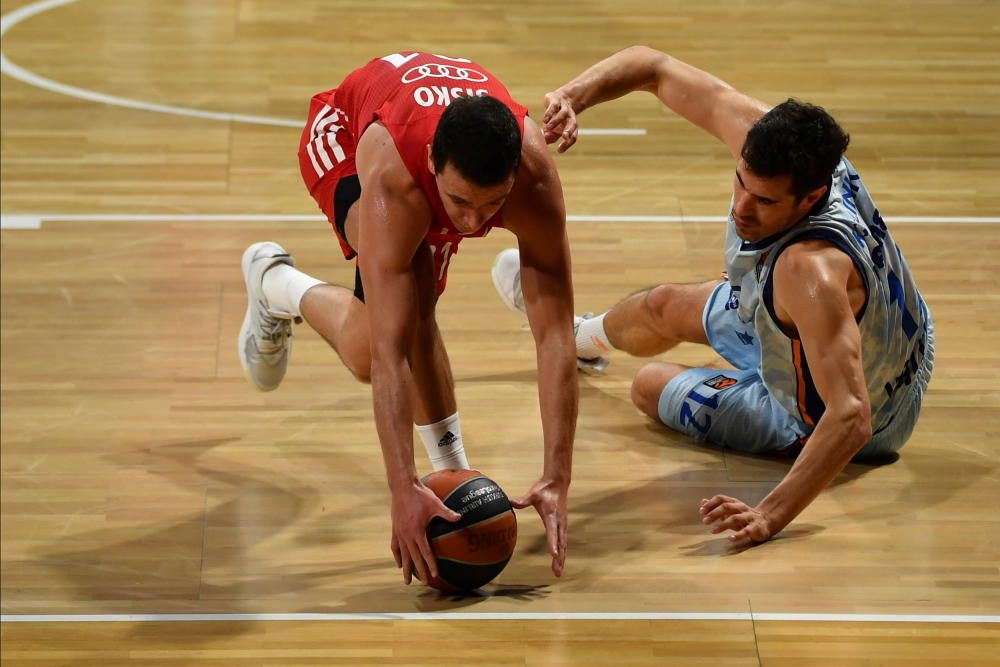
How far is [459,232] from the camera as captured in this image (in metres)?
3.39

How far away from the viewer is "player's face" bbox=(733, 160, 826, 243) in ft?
10.5

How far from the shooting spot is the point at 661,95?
13.3ft

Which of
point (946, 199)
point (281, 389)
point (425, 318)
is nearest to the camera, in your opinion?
point (425, 318)

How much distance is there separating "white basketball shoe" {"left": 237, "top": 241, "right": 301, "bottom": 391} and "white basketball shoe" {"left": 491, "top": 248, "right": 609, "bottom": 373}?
28.1 inches

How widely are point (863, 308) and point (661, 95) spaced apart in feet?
3.43

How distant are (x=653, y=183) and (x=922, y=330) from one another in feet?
5.79

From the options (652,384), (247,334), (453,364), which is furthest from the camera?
(453,364)

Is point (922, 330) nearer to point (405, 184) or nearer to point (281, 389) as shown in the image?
point (405, 184)

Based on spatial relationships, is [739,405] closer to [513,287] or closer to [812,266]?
[812,266]

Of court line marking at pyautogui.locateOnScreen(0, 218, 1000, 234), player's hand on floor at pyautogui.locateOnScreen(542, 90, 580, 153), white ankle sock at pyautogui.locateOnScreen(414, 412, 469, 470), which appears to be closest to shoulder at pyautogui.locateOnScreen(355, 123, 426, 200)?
player's hand on floor at pyautogui.locateOnScreen(542, 90, 580, 153)

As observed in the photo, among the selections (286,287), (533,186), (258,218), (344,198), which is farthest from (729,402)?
(258,218)

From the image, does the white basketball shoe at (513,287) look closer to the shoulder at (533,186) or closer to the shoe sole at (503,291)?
the shoe sole at (503,291)

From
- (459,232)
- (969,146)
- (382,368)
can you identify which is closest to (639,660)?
(382,368)

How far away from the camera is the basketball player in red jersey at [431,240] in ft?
10.0
